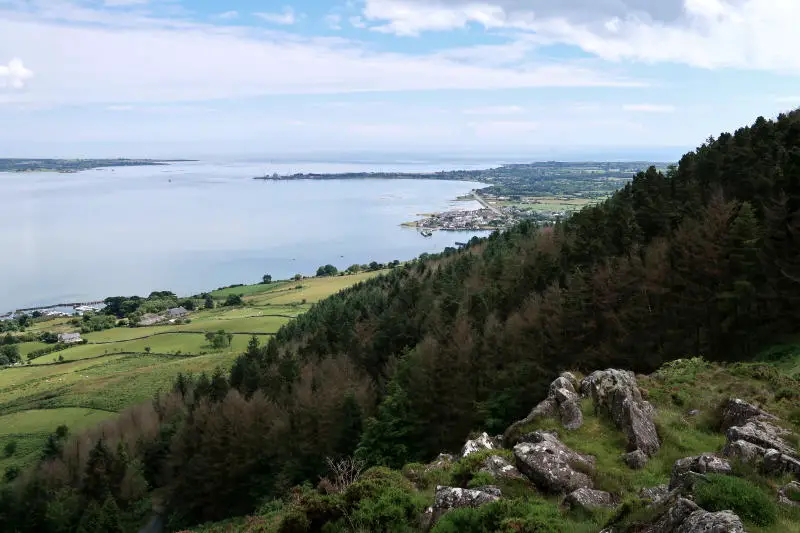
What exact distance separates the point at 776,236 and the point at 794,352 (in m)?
6.04

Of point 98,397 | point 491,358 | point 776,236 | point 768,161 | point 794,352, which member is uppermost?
point 768,161

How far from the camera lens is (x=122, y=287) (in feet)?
362

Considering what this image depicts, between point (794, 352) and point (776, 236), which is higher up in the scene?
point (776, 236)

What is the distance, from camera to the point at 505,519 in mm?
8477

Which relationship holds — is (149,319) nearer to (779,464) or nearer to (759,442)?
(759,442)

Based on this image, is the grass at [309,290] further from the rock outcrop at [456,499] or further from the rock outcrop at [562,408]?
the rock outcrop at [456,499]

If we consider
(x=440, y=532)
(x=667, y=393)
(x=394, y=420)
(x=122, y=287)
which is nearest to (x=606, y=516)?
(x=440, y=532)

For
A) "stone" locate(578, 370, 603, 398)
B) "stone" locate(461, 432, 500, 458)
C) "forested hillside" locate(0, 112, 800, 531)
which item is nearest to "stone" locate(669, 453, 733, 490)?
"stone" locate(461, 432, 500, 458)

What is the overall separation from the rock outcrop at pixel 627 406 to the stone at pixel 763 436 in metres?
2.09

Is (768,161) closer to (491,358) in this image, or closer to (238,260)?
(491,358)

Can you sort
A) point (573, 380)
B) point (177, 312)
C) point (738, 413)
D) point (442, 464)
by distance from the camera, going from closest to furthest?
point (738, 413), point (442, 464), point (573, 380), point (177, 312)

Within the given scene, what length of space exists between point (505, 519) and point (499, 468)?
305cm

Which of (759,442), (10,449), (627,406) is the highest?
(759,442)

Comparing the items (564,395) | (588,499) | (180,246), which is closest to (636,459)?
(588,499)
